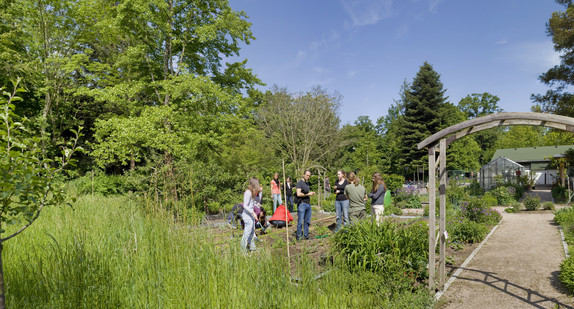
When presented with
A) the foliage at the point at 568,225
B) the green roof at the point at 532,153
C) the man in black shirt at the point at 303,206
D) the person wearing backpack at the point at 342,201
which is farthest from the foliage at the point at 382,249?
the green roof at the point at 532,153

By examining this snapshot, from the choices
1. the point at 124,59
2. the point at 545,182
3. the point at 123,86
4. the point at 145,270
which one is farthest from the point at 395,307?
the point at 545,182

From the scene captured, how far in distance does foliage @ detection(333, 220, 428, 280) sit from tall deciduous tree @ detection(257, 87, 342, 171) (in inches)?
825

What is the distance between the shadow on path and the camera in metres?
4.26

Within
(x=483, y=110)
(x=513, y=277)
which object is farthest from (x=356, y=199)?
(x=483, y=110)

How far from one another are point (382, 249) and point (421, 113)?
3650 cm

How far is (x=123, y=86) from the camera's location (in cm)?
1204

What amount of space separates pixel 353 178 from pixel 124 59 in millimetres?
10486

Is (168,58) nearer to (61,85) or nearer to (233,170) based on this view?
(233,170)

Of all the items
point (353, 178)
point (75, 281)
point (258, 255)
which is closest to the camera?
point (75, 281)

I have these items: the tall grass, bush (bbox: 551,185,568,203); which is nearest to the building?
bush (bbox: 551,185,568,203)

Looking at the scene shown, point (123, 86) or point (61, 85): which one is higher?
point (61, 85)

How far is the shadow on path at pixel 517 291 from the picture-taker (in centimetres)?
426

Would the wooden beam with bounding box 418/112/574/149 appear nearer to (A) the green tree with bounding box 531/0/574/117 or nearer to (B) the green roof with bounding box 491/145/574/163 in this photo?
(A) the green tree with bounding box 531/0/574/117

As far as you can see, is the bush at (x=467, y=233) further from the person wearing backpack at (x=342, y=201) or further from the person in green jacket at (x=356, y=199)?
the person wearing backpack at (x=342, y=201)
